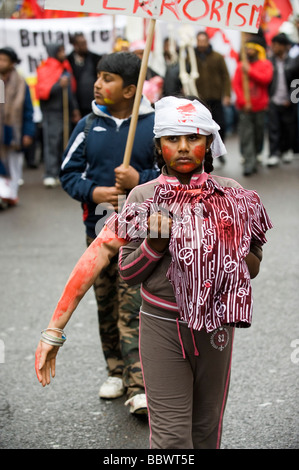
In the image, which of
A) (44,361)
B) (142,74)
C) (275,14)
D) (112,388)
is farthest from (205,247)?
(275,14)

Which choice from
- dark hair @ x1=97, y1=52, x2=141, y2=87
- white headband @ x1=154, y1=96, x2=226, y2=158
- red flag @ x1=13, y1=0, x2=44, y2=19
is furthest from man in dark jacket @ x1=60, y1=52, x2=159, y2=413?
red flag @ x1=13, y1=0, x2=44, y2=19

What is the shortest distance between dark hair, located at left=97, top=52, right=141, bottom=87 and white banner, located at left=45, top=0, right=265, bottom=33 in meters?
0.73

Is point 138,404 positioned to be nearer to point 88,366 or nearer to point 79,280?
point 88,366

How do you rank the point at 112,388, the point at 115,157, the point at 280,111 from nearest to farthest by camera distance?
1. the point at 115,157
2. the point at 112,388
3. the point at 280,111

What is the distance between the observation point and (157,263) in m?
3.05

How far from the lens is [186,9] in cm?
349

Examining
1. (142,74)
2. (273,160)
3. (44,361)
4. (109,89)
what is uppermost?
(142,74)

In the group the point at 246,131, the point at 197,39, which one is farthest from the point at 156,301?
the point at 197,39

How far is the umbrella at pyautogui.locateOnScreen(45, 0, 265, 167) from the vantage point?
11.5 feet

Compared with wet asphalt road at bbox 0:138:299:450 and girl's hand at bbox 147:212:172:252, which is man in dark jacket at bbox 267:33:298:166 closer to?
wet asphalt road at bbox 0:138:299:450

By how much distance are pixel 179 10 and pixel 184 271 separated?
1.26 meters

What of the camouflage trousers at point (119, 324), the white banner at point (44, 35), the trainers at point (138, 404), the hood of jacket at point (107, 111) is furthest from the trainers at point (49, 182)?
the trainers at point (138, 404)

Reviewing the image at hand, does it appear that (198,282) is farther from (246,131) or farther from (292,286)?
(246,131)

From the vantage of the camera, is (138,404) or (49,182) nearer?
(138,404)
